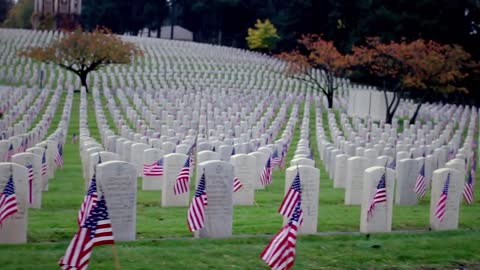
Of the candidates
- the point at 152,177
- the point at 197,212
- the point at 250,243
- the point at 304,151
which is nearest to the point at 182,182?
the point at 197,212

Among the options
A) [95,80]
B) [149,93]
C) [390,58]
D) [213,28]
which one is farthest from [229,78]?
[213,28]

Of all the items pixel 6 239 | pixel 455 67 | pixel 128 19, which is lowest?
pixel 6 239

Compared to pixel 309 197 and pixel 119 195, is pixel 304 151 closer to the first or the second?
pixel 309 197

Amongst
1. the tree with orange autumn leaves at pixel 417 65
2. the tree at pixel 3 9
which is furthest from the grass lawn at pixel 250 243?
the tree at pixel 3 9

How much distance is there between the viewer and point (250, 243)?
11.7m

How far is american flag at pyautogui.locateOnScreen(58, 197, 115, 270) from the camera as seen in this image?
8.52 meters

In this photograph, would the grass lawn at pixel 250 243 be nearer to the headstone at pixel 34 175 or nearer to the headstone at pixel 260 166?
the headstone at pixel 34 175

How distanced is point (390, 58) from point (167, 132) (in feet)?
57.4

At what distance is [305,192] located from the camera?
43.0 feet

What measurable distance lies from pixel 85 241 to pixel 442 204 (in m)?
7.24

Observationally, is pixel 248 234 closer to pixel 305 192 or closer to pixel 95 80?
pixel 305 192

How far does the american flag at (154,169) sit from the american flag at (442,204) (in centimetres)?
602

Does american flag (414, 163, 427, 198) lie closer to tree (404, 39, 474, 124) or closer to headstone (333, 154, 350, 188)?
headstone (333, 154, 350, 188)

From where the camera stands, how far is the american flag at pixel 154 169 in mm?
17016
